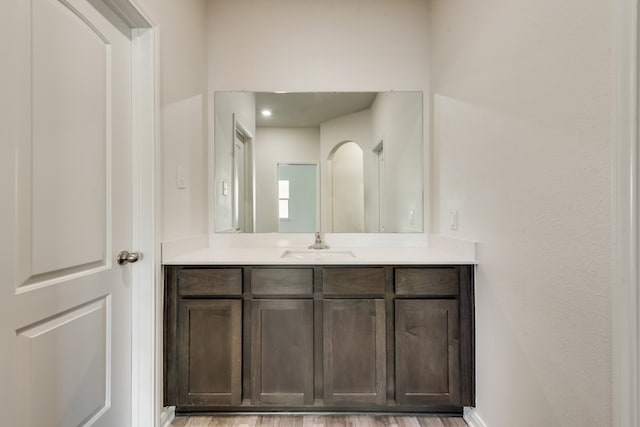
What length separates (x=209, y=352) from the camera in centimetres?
175

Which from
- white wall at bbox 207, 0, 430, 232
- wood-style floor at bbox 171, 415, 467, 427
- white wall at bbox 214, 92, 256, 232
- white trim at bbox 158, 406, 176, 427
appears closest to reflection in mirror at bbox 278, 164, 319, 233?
white wall at bbox 214, 92, 256, 232

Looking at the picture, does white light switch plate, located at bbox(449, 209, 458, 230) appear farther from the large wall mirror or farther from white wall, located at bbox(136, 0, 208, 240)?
white wall, located at bbox(136, 0, 208, 240)

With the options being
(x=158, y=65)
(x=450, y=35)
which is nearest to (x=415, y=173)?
(x=450, y=35)

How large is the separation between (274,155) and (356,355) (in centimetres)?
147

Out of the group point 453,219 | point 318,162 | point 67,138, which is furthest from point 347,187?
point 67,138

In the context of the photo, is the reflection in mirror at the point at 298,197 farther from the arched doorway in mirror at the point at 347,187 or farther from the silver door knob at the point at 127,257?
the silver door knob at the point at 127,257

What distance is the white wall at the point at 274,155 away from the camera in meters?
2.42

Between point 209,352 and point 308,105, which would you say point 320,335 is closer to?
point 209,352

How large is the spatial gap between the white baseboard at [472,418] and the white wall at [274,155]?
1.64 metres

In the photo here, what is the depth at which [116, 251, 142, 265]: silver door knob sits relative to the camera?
59.0 inches

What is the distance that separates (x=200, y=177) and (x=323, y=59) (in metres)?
1.22

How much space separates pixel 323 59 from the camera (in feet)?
7.77

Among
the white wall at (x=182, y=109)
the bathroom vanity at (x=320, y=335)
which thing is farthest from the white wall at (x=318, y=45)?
the bathroom vanity at (x=320, y=335)

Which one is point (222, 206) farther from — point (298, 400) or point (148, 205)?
point (298, 400)
